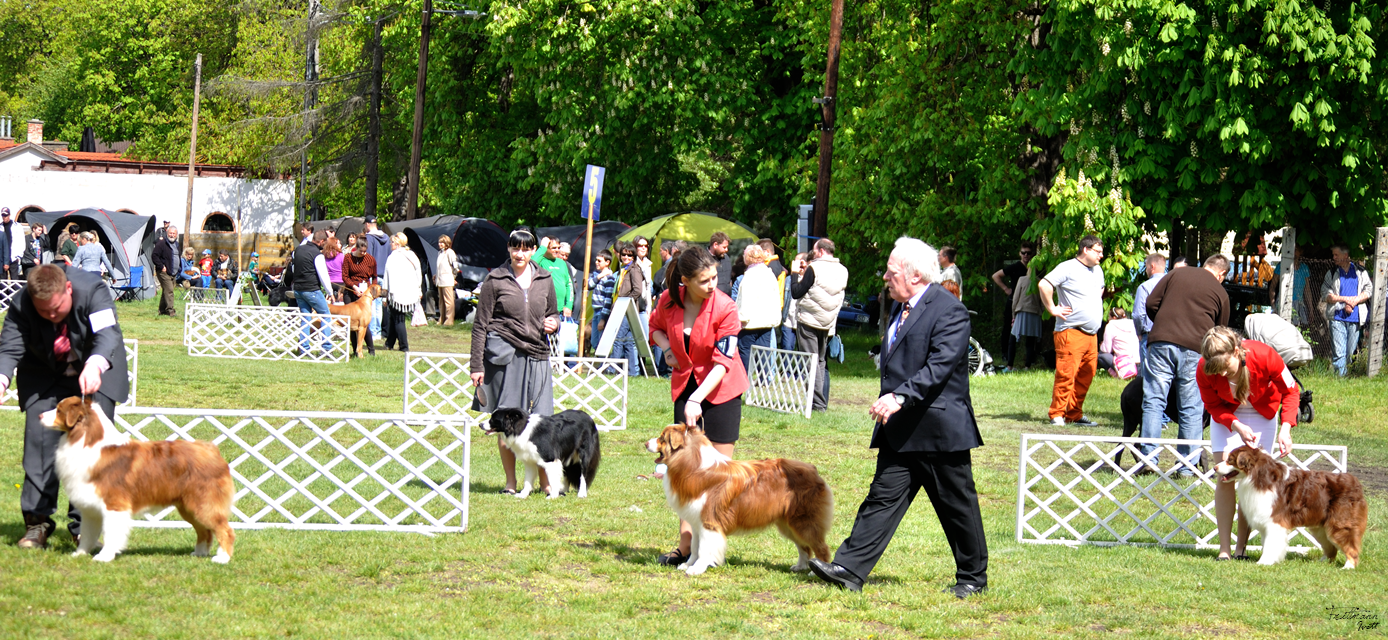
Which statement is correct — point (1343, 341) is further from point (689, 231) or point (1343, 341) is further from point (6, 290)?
point (6, 290)

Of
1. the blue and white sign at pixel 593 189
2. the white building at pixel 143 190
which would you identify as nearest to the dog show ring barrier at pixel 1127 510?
the blue and white sign at pixel 593 189

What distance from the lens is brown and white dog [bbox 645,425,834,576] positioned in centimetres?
564

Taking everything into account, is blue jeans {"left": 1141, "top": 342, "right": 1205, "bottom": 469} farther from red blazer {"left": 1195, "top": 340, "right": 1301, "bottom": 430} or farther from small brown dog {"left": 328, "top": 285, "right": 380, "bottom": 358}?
small brown dog {"left": 328, "top": 285, "right": 380, "bottom": 358}

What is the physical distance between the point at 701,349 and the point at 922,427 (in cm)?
120

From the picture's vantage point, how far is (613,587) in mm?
5574

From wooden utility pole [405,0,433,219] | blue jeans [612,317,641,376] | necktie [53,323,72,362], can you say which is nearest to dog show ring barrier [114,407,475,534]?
necktie [53,323,72,362]

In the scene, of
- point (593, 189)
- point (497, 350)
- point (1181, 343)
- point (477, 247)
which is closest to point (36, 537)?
point (497, 350)

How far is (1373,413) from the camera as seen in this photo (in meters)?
12.8

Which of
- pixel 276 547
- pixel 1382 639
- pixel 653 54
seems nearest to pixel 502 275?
pixel 276 547

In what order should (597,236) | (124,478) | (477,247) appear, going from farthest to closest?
(477,247), (597,236), (124,478)

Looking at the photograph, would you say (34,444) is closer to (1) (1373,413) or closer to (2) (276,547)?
(2) (276,547)

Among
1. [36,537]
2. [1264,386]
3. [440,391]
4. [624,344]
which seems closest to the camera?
[36,537]

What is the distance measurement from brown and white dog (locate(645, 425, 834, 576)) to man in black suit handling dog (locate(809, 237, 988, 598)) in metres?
0.25

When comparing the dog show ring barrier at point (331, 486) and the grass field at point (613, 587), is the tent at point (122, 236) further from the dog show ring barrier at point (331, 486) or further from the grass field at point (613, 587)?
the dog show ring barrier at point (331, 486)
